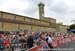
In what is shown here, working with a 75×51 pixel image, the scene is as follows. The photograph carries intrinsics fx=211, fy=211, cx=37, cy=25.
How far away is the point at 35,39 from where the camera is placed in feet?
65.2

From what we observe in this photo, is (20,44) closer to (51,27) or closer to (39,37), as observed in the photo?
(39,37)

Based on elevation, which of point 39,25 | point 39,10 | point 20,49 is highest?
point 39,10

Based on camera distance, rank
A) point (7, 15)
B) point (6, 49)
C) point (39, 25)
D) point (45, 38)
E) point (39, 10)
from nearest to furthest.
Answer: point (6, 49)
point (45, 38)
point (7, 15)
point (39, 25)
point (39, 10)

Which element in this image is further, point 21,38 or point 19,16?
point 19,16

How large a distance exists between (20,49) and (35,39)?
3607 millimetres

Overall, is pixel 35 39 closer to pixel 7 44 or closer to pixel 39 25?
pixel 7 44

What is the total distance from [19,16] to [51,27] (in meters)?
18.4

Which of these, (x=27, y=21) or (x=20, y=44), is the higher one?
(x=27, y=21)

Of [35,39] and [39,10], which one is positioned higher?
[39,10]

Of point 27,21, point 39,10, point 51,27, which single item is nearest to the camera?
point 27,21

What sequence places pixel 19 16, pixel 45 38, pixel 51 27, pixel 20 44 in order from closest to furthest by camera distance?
pixel 20 44
pixel 45 38
pixel 19 16
pixel 51 27

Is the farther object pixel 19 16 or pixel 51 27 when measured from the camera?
pixel 51 27

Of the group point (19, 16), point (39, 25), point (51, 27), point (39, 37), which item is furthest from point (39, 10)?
point (39, 37)

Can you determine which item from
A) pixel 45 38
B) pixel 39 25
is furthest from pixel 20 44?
pixel 39 25
